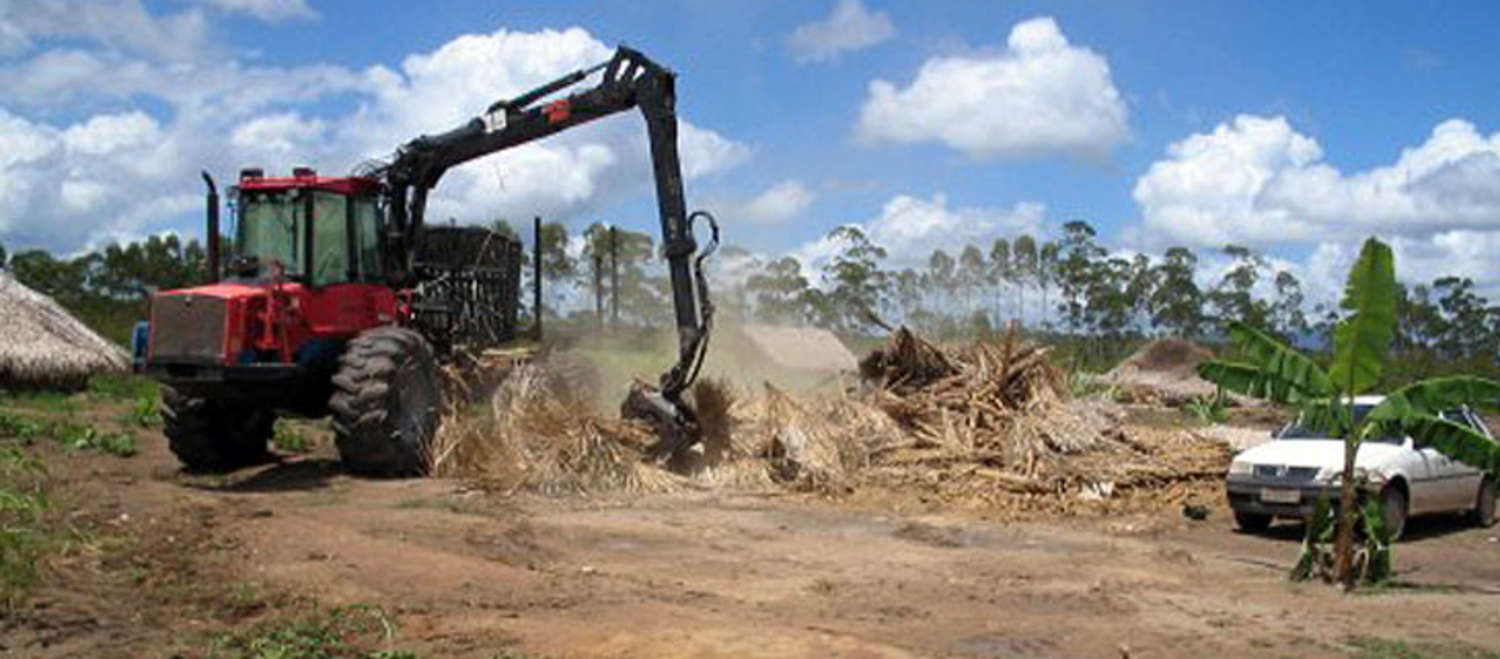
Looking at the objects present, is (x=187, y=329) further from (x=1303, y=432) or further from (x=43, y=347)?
(x=43, y=347)

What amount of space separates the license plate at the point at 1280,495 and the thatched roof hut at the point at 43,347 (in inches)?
919

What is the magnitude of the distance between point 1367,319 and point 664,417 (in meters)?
7.61

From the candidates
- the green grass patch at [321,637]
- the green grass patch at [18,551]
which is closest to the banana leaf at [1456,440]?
the green grass patch at [321,637]

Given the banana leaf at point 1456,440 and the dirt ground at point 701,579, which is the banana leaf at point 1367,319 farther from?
the dirt ground at point 701,579

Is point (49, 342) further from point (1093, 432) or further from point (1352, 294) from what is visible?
point (1352, 294)

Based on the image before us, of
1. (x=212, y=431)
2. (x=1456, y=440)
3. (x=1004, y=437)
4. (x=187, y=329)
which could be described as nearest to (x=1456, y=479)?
(x=1456, y=440)

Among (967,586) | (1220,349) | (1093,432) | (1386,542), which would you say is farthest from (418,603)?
(1220,349)

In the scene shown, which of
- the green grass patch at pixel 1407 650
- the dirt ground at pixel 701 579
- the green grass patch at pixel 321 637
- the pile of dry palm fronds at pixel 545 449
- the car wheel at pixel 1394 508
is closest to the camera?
the green grass patch at pixel 321 637

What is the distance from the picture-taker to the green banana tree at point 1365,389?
1102 centimetres

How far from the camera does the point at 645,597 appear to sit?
9.01 m

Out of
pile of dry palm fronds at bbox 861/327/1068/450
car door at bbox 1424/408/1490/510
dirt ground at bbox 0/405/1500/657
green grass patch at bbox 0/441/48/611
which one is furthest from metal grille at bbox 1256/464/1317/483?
green grass patch at bbox 0/441/48/611

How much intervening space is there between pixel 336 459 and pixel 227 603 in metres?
10.1

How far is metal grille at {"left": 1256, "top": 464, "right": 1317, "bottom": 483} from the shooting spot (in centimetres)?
1346

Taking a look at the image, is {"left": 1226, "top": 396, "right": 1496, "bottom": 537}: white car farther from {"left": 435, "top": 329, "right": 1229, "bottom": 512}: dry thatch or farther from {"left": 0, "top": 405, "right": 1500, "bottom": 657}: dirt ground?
{"left": 435, "top": 329, "right": 1229, "bottom": 512}: dry thatch
